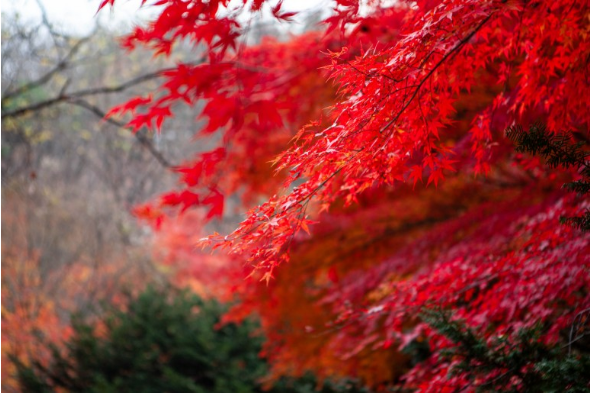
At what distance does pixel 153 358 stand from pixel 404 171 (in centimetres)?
634

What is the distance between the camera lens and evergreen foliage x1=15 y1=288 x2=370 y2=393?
7352 millimetres

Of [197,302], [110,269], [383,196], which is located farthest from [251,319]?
[383,196]

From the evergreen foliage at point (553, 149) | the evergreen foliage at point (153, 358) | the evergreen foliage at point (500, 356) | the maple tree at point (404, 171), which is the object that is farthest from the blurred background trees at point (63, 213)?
the evergreen foliage at point (553, 149)

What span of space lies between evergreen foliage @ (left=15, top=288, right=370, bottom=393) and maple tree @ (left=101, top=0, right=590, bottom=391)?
1.65 m

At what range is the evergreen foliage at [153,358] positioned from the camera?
735 centimetres

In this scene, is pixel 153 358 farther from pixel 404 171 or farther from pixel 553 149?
pixel 553 149

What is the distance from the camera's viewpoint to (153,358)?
7652 mm

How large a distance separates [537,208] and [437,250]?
83 cm

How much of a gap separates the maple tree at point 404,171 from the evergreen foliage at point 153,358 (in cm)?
165

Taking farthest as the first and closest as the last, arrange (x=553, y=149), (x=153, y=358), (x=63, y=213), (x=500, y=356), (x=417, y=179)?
(x=63, y=213), (x=153, y=358), (x=417, y=179), (x=500, y=356), (x=553, y=149)

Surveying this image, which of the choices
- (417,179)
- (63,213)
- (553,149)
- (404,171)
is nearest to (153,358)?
Answer: (63,213)

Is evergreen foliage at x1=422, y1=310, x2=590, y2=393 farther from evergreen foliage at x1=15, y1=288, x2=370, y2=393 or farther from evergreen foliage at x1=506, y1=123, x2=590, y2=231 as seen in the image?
evergreen foliage at x1=15, y1=288, x2=370, y2=393

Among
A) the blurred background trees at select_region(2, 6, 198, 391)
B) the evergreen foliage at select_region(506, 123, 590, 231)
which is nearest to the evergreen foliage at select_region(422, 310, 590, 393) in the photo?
the evergreen foliage at select_region(506, 123, 590, 231)

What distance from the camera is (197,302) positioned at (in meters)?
8.95
